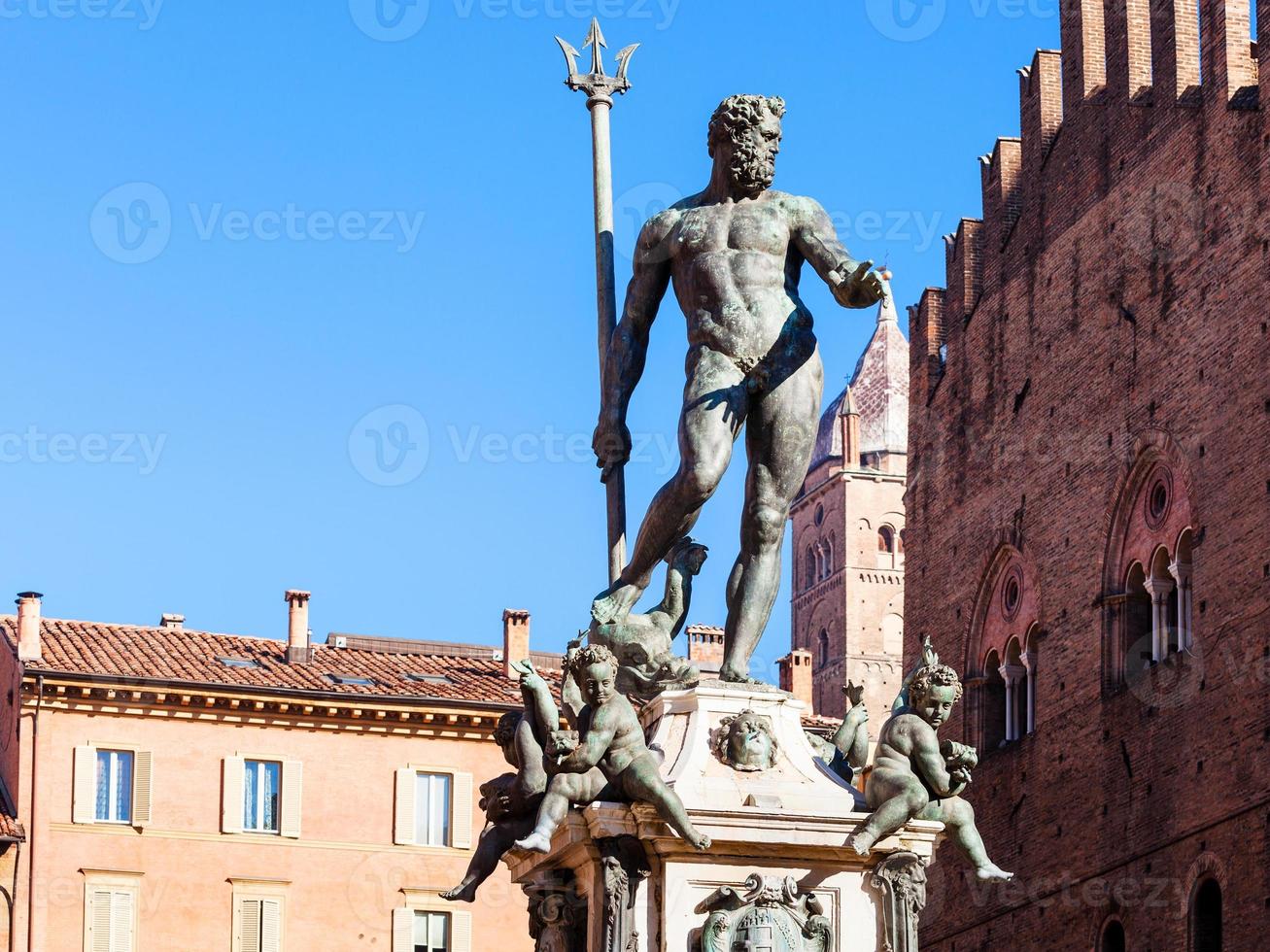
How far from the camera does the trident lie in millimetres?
11375

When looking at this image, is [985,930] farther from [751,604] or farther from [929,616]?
[751,604]

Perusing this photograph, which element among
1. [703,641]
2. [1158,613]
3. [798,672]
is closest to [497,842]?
[1158,613]

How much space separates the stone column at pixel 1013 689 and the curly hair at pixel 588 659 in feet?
103

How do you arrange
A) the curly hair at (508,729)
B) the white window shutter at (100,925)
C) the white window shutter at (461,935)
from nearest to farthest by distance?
the curly hair at (508,729) → the white window shutter at (100,925) → the white window shutter at (461,935)

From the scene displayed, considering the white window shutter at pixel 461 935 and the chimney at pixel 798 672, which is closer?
the white window shutter at pixel 461 935

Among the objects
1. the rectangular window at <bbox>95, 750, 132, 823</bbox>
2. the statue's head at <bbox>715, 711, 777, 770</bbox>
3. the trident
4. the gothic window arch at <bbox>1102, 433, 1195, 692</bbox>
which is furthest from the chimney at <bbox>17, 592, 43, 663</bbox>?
the statue's head at <bbox>715, 711, 777, 770</bbox>

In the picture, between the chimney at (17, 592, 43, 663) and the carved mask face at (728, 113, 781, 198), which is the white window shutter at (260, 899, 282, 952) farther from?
the carved mask face at (728, 113, 781, 198)

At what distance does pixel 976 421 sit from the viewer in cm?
4275

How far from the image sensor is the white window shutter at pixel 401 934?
42969 mm

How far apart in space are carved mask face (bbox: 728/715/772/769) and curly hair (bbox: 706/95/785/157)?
2358mm

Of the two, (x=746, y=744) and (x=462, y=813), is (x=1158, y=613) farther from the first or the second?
(x=746, y=744)

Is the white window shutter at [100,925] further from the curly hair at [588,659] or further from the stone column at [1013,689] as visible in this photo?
the curly hair at [588,659]

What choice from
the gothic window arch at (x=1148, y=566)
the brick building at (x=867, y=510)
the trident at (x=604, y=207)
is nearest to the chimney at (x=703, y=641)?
the gothic window arch at (x=1148, y=566)

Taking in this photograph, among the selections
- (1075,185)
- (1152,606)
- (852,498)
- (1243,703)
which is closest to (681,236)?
(1243,703)
